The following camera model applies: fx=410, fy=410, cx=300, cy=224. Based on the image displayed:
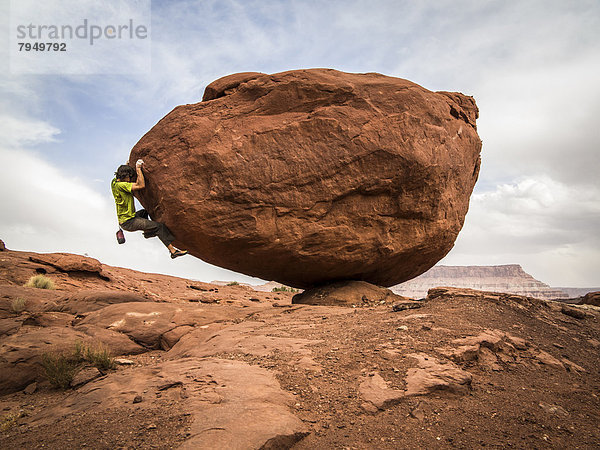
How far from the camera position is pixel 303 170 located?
877 cm

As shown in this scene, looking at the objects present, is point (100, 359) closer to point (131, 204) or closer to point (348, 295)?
point (131, 204)

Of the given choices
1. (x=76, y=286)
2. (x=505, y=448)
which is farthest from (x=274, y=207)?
(x=76, y=286)

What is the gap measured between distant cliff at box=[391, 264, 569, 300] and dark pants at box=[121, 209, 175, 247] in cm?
8377

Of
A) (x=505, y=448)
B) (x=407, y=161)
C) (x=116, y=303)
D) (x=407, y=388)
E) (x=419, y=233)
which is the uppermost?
(x=407, y=161)

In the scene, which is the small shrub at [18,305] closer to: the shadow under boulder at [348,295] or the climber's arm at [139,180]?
the climber's arm at [139,180]

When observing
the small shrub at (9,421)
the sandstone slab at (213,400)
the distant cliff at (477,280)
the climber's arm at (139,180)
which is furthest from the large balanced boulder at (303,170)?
the distant cliff at (477,280)

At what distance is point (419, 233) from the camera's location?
10047 mm

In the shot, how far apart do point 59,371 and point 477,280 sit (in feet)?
343

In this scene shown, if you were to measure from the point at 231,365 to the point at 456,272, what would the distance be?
110290 millimetres

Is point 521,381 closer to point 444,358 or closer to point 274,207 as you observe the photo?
point 444,358

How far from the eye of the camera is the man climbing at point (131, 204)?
880cm

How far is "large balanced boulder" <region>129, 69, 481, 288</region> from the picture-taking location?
8.60 metres

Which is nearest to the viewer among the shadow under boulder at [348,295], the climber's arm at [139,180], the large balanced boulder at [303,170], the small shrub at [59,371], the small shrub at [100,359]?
the small shrub at [59,371]

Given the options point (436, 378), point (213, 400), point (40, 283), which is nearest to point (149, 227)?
point (213, 400)
